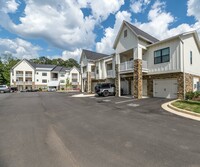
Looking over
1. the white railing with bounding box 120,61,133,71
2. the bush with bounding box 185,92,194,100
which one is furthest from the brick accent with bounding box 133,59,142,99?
the bush with bounding box 185,92,194,100

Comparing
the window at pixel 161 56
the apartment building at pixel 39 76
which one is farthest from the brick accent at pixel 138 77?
the apartment building at pixel 39 76

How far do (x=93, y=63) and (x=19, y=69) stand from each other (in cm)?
4020

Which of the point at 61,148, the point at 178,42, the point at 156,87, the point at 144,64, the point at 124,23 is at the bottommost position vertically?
the point at 61,148

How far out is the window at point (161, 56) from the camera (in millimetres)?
14609

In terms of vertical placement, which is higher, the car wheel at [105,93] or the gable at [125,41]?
the gable at [125,41]

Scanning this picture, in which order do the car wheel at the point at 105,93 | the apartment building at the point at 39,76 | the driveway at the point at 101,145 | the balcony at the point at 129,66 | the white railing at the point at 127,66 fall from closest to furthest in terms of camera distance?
1. the driveway at the point at 101,145
2. the balcony at the point at 129,66
3. the white railing at the point at 127,66
4. the car wheel at the point at 105,93
5. the apartment building at the point at 39,76

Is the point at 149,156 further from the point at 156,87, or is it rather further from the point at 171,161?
the point at 156,87

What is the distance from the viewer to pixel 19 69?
175ft

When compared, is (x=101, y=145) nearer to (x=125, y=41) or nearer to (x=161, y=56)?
(x=161, y=56)

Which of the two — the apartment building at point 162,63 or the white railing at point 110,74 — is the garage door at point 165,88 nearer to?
the apartment building at point 162,63

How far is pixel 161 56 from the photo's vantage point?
15211 mm

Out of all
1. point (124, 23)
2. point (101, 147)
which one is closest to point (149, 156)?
point (101, 147)

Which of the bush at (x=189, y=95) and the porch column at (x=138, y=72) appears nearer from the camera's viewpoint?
the bush at (x=189, y=95)

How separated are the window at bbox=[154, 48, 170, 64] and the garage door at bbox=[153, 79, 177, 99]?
92.8 inches
